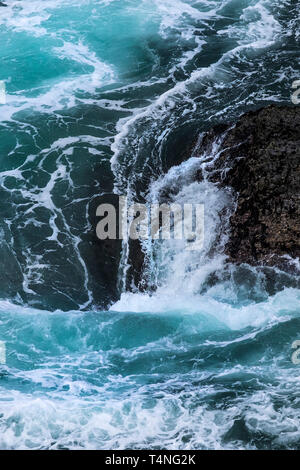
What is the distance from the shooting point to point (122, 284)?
41.2 ft

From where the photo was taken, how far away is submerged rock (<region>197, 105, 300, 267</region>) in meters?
12.2

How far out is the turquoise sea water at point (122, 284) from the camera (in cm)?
1047

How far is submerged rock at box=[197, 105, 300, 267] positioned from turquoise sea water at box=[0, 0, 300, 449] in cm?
40

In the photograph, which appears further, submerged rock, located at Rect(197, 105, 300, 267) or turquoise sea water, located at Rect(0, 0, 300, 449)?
submerged rock, located at Rect(197, 105, 300, 267)

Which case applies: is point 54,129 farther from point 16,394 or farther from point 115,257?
point 16,394

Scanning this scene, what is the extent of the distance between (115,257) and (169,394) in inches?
140

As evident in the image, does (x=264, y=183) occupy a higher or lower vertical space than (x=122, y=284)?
higher

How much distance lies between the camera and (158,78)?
722 inches

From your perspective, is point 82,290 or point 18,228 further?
point 18,228

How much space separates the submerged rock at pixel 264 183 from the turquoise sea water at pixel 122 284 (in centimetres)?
40

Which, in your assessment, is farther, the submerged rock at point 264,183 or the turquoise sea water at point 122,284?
the submerged rock at point 264,183

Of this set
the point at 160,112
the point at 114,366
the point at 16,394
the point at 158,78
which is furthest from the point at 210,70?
the point at 16,394

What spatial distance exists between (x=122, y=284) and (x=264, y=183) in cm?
393

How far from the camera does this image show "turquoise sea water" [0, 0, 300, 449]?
10.5 m
